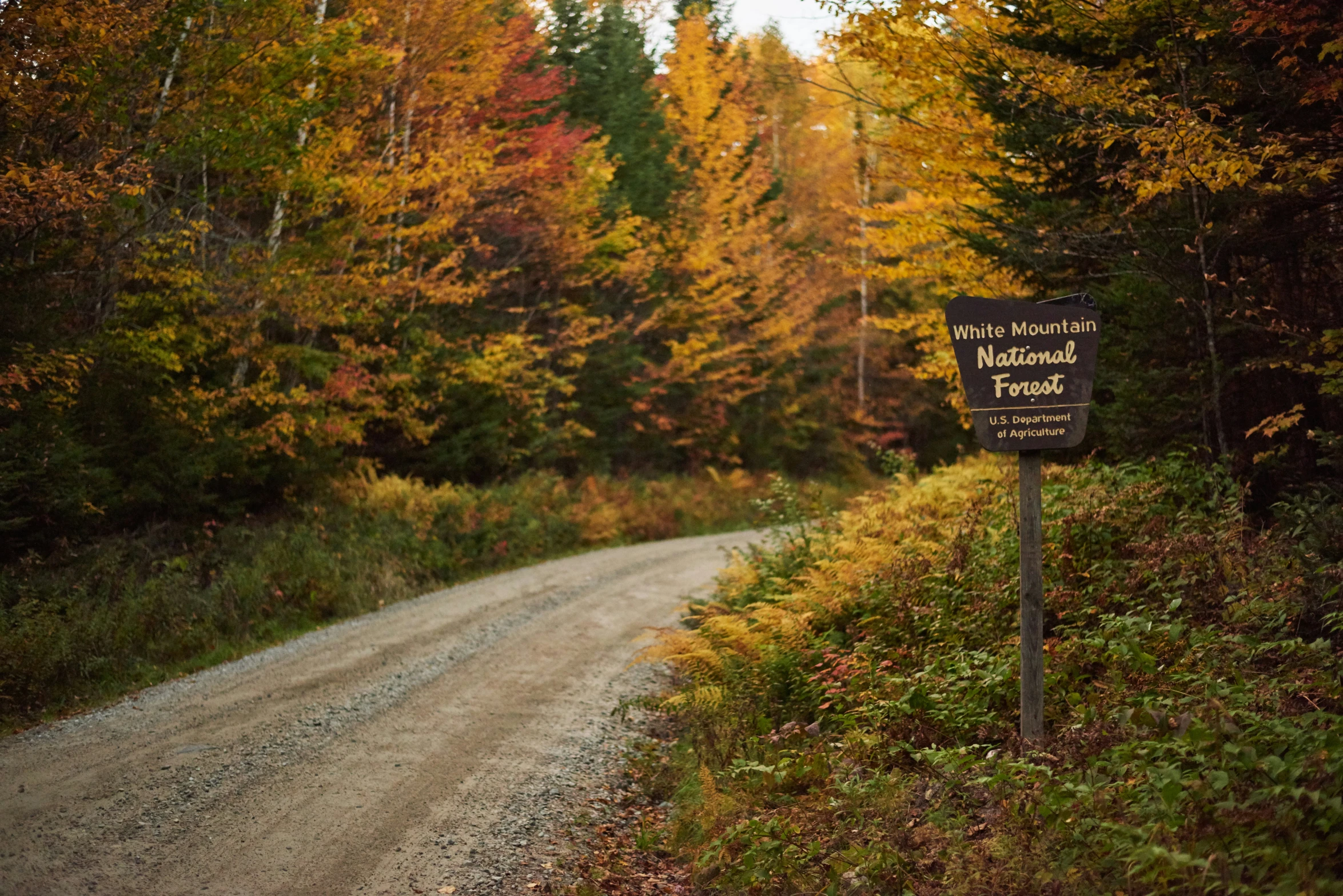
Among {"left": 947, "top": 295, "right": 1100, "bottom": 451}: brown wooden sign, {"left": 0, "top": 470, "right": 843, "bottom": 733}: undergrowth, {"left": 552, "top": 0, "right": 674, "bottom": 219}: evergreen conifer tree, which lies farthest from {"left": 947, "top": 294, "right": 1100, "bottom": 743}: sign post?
{"left": 552, "top": 0, "right": 674, "bottom": 219}: evergreen conifer tree

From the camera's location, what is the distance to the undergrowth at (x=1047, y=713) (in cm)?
394

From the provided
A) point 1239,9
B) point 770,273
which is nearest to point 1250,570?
point 1239,9

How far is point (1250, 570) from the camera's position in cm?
636

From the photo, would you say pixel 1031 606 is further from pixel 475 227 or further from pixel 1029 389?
pixel 475 227

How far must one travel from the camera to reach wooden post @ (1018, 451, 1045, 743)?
208 inches

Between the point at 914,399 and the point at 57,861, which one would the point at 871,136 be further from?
the point at 57,861

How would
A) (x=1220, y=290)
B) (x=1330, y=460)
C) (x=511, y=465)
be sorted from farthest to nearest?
(x=511, y=465)
(x=1220, y=290)
(x=1330, y=460)

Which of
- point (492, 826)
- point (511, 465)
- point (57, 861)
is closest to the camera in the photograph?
point (57, 861)

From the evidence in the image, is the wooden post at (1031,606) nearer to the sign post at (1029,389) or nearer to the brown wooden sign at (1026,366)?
the sign post at (1029,389)

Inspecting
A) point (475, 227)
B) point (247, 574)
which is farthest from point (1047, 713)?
point (475, 227)

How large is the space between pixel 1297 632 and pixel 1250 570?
0.94 m

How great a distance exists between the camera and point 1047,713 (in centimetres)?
577

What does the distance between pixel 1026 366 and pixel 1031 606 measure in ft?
4.46

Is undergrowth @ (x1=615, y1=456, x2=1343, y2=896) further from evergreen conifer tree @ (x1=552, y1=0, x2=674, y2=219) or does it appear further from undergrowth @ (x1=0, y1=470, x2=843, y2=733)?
evergreen conifer tree @ (x1=552, y1=0, x2=674, y2=219)
